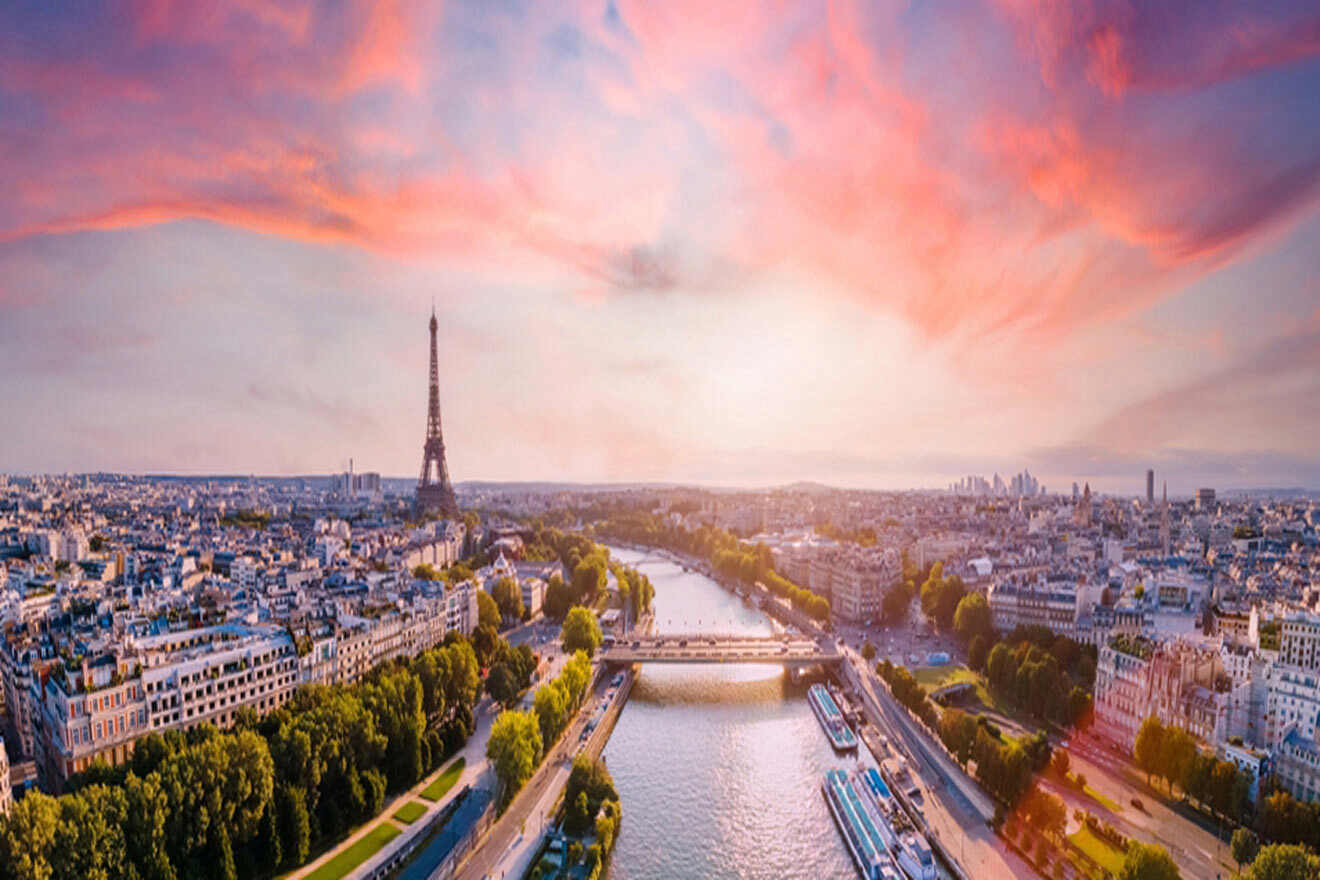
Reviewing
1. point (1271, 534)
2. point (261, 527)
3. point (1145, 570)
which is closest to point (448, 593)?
point (1145, 570)

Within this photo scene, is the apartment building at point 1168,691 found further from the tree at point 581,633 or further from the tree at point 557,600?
the tree at point 557,600

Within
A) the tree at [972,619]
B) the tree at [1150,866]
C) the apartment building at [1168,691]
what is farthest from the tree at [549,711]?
the tree at [972,619]

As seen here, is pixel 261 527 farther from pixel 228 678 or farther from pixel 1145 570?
pixel 1145 570

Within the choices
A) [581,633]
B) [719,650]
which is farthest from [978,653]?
[581,633]

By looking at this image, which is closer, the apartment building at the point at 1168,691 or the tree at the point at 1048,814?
the tree at the point at 1048,814

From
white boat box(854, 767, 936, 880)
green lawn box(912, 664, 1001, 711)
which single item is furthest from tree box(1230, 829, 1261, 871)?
green lawn box(912, 664, 1001, 711)

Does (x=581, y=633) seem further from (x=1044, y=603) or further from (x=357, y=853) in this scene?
(x=1044, y=603)

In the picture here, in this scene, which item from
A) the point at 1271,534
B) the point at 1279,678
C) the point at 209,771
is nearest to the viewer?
the point at 209,771
